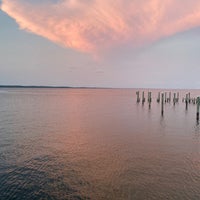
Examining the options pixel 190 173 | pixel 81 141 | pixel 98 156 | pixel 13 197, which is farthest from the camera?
pixel 81 141

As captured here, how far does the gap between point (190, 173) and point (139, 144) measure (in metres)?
8.69

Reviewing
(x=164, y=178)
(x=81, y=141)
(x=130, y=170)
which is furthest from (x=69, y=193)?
(x=81, y=141)

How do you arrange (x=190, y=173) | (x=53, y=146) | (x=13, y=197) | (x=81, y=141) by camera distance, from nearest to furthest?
(x=13, y=197)
(x=190, y=173)
(x=53, y=146)
(x=81, y=141)

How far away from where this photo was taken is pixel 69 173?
1717 centimetres

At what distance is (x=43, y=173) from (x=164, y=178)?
8.63m

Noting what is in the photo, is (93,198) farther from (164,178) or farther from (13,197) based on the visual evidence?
(164,178)

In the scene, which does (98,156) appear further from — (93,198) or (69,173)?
(93,198)

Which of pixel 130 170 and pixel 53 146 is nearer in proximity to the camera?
pixel 130 170

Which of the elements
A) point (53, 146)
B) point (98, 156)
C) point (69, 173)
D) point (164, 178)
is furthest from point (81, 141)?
point (164, 178)

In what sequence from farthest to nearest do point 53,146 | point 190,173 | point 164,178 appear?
point 53,146 < point 190,173 < point 164,178

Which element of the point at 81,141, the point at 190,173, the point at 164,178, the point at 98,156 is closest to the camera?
the point at 164,178

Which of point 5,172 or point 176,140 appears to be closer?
point 5,172

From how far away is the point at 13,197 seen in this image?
13.4 metres

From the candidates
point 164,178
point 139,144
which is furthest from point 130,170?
point 139,144
